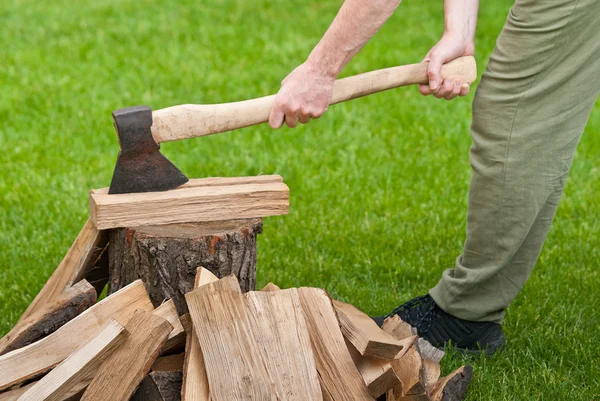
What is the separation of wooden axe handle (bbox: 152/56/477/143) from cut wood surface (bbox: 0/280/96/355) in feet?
1.89

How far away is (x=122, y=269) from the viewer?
303cm

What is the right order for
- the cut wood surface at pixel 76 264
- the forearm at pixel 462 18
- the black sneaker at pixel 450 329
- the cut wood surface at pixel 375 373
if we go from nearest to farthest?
the cut wood surface at pixel 375 373
the cut wood surface at pixel 76 264
the forearm at pixel 462 18
the black sneaker at pixel 450 329

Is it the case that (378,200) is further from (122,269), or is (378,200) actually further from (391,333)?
(122,269)

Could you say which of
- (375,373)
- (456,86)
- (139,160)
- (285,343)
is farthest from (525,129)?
(139,160)

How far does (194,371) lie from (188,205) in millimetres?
603

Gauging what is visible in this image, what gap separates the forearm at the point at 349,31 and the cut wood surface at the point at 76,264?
990 mm

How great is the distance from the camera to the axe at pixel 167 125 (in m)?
2.92

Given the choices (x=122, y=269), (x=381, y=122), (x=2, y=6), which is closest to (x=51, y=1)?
(x=2, y=6)

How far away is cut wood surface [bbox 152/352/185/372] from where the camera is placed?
9.12ft

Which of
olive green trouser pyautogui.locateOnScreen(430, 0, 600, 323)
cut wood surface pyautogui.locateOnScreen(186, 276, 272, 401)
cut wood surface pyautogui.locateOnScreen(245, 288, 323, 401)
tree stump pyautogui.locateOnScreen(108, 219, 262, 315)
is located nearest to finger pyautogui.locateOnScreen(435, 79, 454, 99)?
olive green trouser pyautogui.locateOnScreen(430, 0, 600, 323)

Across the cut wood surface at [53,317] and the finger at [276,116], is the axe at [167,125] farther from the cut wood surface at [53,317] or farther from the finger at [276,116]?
the cut wood surface at [53,317]

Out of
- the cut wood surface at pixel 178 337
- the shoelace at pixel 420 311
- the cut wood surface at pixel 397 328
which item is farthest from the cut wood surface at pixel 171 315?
the shoelace at pixel 420 311

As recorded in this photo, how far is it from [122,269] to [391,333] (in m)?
1.02

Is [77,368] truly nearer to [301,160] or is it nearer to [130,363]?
[130,363]
